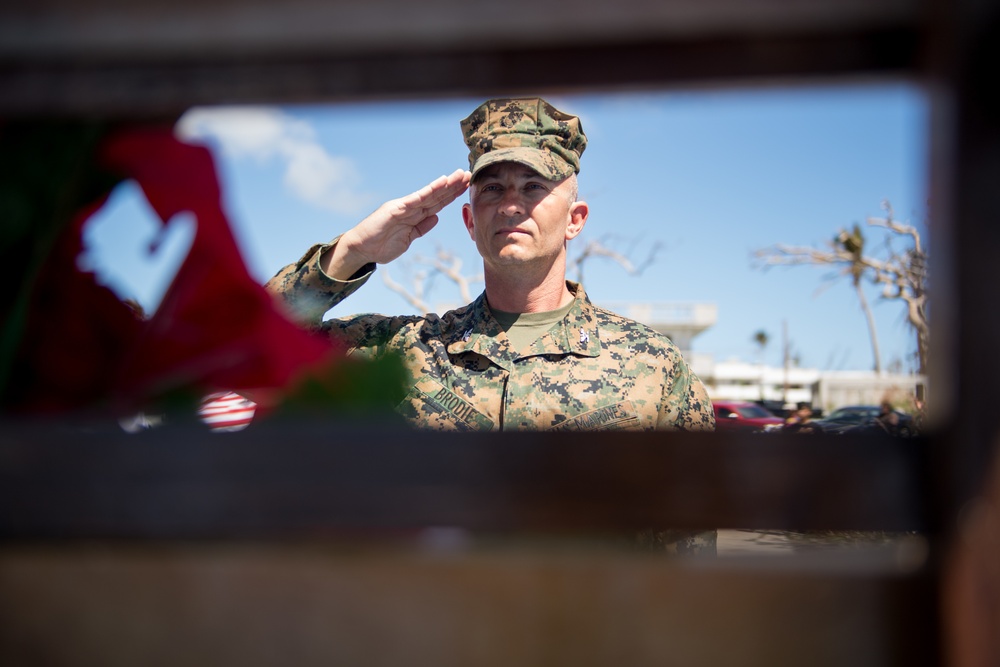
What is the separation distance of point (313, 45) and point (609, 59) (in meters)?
0.25

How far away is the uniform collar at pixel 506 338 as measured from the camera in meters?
2.20

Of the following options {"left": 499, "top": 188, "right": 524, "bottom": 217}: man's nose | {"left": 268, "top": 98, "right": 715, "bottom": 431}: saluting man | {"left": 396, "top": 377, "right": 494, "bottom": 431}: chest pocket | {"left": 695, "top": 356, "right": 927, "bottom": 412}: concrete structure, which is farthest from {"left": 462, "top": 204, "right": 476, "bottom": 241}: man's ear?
{"left": 695, "top": 356, "right": 927, "bottom": 412}: concrete structure

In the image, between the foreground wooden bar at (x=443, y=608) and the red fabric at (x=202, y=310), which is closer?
the foreground wooden bar at (x=443, y=608)

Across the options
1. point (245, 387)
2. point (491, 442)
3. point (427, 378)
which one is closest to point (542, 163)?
point (427, 378)

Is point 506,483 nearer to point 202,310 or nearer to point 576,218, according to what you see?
point 202,310

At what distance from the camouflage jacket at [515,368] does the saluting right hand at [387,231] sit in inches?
1.7

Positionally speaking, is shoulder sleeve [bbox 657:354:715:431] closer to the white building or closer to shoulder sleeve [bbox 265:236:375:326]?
shoulder sleeve [bbox 265:236:375:326]

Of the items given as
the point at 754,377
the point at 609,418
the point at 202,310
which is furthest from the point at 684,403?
the point at 754,377

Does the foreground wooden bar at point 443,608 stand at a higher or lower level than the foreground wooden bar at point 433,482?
lower

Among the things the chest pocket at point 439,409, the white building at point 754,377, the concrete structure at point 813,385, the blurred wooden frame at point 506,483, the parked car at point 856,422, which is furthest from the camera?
the white building at point 754,377

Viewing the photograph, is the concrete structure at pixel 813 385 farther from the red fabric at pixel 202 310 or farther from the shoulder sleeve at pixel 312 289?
the red fabric at pixel 202 310

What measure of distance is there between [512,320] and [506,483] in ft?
5.49

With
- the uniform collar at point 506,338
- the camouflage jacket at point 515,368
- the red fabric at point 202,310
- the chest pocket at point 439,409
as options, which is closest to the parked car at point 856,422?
the camouflage jacket at point 515,368

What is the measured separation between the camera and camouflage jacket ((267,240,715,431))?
6.68 ft
